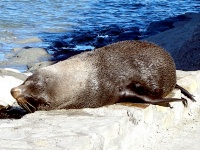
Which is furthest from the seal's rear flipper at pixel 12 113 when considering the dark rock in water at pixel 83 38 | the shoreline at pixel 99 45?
the dark rock in water at pixel 83 38

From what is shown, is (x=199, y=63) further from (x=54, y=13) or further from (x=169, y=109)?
(x=54, y=13)

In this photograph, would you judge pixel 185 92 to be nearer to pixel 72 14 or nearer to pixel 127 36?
pixel 127 36

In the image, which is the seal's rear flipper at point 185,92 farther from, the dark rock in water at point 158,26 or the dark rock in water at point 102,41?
the dark rock in water at point 158,26

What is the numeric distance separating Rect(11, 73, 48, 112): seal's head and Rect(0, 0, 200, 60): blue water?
25.3ft

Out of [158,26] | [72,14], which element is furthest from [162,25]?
[72,14]

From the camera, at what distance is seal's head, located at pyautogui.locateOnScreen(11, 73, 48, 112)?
5.72 metres

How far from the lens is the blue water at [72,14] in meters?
17.2

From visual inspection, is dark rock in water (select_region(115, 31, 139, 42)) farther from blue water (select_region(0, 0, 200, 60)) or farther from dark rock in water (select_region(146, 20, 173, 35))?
blue water (select_region(0, 0, 200, 60))

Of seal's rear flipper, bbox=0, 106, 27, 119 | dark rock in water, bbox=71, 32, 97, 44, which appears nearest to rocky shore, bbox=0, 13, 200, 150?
seal's rear flipper, bbox=0, 106, 27, 119

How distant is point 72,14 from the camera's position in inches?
853

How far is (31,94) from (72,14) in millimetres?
16085

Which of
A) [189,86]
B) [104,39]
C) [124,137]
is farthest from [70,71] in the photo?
[104,39]

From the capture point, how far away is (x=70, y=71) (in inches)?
236

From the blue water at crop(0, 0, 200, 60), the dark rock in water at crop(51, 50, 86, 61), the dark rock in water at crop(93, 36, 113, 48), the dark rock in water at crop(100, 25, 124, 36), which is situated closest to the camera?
the dark rock in water at crop(51, 50, 86, 61)
